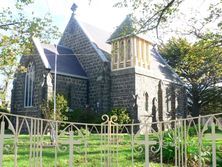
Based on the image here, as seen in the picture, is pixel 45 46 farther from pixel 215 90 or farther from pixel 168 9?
pixel 215 90

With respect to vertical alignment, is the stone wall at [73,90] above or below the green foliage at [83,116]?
above

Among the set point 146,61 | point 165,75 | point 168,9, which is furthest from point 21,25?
point 165,75

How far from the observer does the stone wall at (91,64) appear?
29672 mm

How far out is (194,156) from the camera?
8.73 m

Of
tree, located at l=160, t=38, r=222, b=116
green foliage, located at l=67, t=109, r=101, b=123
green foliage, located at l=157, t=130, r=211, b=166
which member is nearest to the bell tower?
green foliage, located at l=67, t=109, r=101, b=123

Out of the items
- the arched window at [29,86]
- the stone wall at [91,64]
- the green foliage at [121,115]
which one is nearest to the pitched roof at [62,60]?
the stone wall at [91,64]

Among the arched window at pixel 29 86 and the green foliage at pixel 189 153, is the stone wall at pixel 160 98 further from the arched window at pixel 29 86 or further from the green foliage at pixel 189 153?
the green foliage at pixel 189 153

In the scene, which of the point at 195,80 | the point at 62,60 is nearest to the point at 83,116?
the point at 62,60

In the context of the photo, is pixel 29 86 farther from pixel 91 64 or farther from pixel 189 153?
pixel 189 153

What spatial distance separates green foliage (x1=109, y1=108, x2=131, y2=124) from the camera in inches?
1036

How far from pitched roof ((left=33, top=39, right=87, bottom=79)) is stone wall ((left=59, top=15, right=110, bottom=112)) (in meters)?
0.67

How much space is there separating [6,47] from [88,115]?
11814mm

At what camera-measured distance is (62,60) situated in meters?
31.0

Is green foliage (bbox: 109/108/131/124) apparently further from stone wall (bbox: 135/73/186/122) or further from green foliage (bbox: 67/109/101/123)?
green foliage (bbox: 67/109/101/123)
